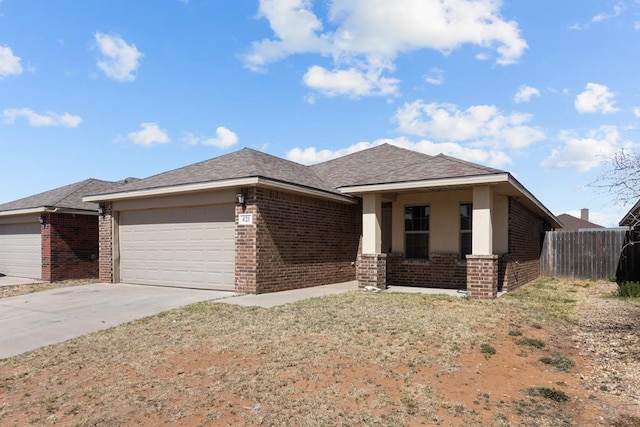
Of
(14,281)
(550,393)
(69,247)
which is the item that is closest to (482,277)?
(550,393)

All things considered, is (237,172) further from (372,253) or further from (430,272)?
(430,272)

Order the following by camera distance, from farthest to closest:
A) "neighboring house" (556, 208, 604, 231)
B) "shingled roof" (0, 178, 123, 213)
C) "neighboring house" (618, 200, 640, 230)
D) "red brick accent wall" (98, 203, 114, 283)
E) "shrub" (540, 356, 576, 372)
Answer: "neighboring house" (556, 208, 604, 231) < "shingled roof" (0, 178, 123, 213) < "red brick accent wall" (98, 203, 114, 283) < "neighboring house" (618, 200, 640, 230) < "shrub" (540, 356, 576, 372)

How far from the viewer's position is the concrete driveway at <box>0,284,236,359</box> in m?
7.39

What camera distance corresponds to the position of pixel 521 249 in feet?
46.7

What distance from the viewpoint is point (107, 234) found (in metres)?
14.1

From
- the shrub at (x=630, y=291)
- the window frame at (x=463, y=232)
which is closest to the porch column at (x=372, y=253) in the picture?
the window frame at (x=463, y=232)

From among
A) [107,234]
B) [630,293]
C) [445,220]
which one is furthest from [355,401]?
[107,234]

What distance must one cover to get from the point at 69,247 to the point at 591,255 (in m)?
20.3

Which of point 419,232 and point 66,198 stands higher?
point 66,198

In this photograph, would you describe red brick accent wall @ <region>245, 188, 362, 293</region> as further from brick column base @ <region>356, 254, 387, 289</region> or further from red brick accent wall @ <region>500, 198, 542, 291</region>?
red brick accent wall @ <region>500, 198, 542, 291</region>

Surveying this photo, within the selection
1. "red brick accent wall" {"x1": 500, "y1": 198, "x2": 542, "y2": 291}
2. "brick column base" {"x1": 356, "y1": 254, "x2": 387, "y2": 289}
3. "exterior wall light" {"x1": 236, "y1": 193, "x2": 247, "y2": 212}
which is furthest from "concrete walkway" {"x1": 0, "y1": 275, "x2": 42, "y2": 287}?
"red brick accent wall" {"x1": 500, "y1": 198, "x2": 542, "y2": 291}

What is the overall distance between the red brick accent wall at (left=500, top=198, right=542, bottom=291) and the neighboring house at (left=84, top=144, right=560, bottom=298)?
6 cm

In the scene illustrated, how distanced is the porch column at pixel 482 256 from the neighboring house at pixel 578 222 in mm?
39640

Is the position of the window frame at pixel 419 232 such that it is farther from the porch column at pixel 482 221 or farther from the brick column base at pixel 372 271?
the porch column at pixel 482 221
